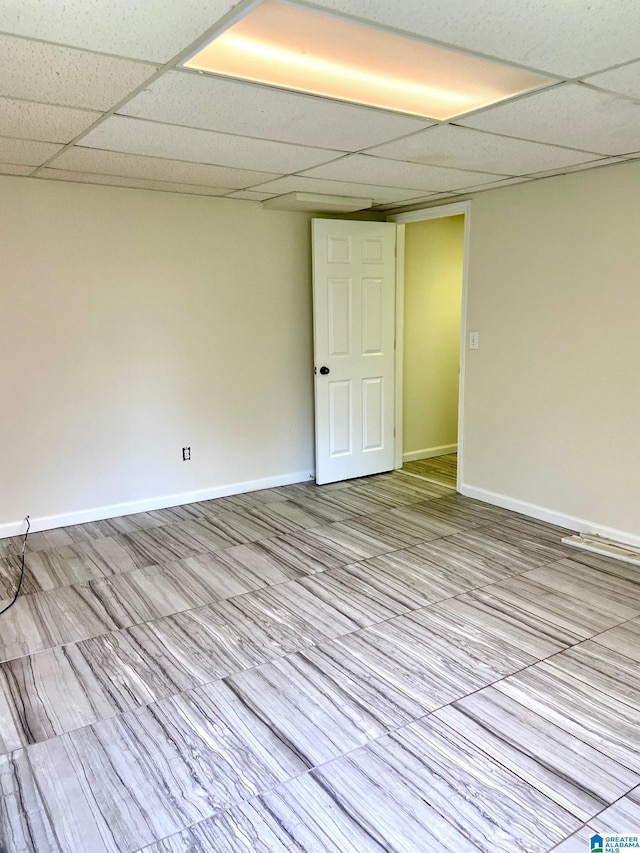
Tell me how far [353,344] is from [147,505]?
2.14 m

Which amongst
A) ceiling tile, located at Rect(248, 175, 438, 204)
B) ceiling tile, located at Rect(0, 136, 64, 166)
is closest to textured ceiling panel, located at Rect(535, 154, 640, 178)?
ceiling tile, located at Rect(248, 175, 438, 204)

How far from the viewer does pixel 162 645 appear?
2.74m

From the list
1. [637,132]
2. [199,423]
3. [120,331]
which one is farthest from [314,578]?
[637,132]

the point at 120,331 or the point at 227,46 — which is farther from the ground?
the point at 227,46

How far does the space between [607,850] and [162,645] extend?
6.12ft

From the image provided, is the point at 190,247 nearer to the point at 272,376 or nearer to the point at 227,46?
the point at 272,376

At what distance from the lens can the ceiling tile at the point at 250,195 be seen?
426 centimetres

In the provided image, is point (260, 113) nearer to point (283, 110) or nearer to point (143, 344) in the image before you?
point (283, 110)

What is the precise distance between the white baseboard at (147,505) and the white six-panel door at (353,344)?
0.33 meters

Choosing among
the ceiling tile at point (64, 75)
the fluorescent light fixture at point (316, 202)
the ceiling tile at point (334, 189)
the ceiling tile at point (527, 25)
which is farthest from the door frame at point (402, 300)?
the ceiling tile at point (64, 75)

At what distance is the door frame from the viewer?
4.62 meters

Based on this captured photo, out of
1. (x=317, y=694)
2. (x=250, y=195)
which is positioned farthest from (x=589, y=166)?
(x=317, y=694)

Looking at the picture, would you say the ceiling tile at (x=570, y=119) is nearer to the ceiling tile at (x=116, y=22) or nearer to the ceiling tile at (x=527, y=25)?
the ceiling tile at (x=527, y=25)

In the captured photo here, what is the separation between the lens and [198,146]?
2961 mm
